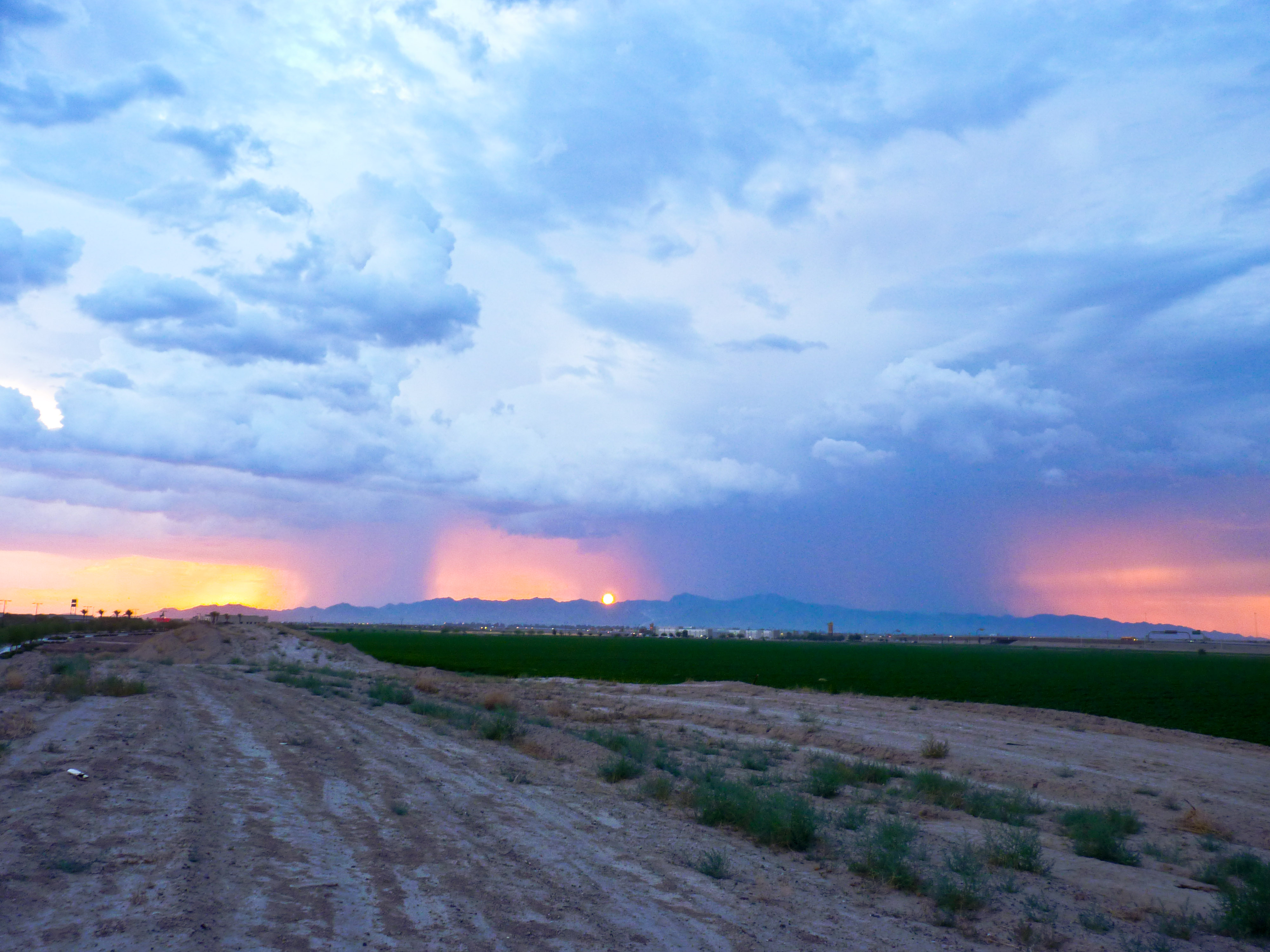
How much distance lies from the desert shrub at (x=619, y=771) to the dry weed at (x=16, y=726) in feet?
38.0

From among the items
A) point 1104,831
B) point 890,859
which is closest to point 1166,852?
point 1104,831

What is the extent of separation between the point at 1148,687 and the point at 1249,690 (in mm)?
6766

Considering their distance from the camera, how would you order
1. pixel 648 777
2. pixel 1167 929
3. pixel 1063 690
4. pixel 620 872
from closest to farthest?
pixel 1167 929
pixel 620 872
pixel 648 777
pixel 1063 690

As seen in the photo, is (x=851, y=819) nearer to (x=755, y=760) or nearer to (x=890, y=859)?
(x=890, y=859)

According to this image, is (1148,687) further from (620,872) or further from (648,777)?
(620,872)

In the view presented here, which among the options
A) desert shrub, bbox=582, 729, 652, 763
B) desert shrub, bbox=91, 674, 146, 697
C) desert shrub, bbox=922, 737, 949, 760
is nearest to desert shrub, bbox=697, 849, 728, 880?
desert shrub, bbox=582, 729, 652, 763

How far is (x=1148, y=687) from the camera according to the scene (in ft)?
187

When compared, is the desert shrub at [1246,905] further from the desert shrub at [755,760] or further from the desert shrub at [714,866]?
the desert shrub at [755,760]

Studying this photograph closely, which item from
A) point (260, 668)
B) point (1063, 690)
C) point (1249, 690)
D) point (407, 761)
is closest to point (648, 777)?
point (407, 761)

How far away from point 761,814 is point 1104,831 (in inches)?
208

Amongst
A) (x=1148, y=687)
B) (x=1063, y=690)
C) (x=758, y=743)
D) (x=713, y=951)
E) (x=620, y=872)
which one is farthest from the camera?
(x=1148, y=687)

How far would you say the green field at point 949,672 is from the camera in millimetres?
41781

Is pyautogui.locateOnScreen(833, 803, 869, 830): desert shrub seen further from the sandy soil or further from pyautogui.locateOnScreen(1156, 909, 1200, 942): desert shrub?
pyautogui.locateOnScreen(1156, 909, 1200, 942): desert shrub

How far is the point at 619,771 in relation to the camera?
54.0 ft
